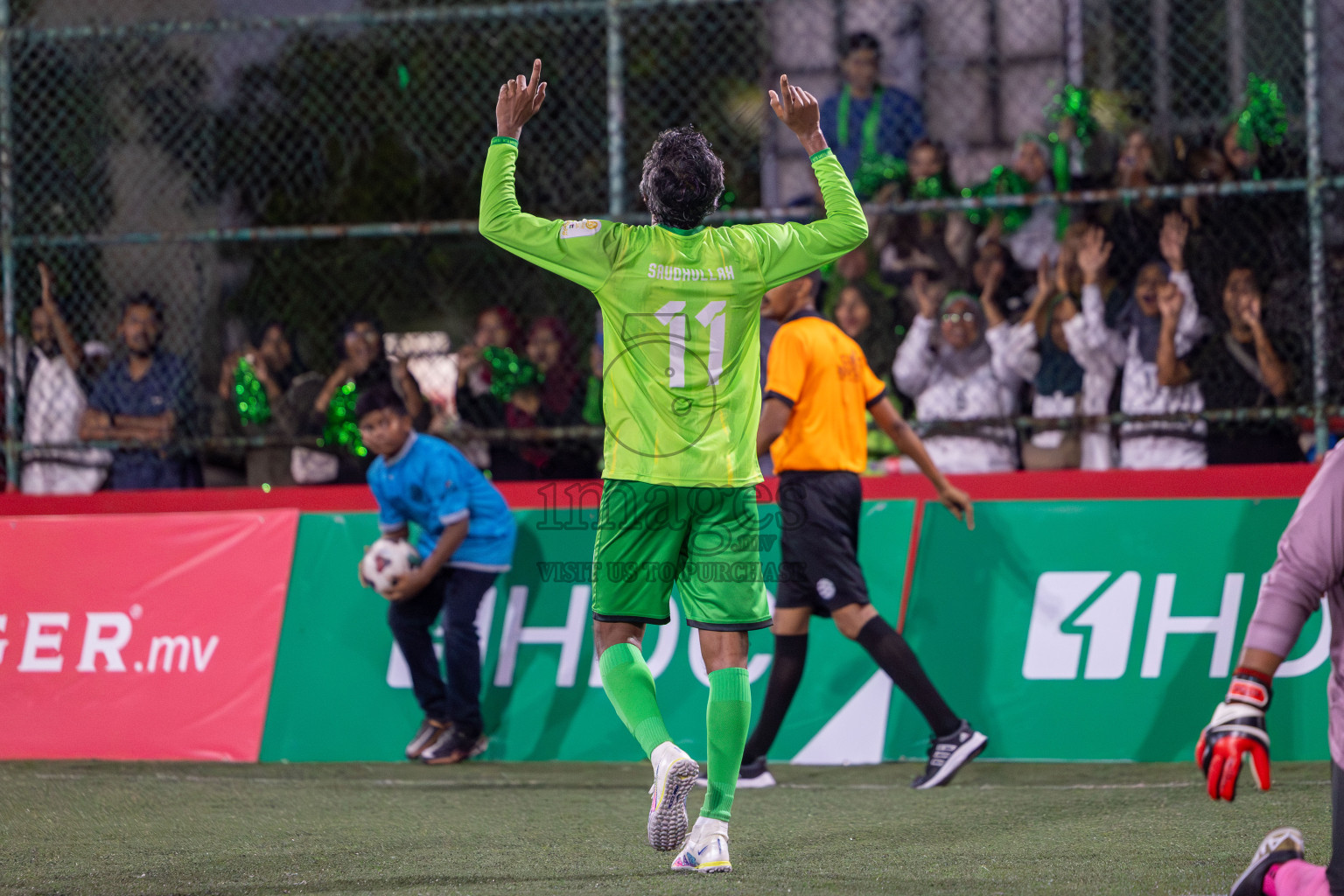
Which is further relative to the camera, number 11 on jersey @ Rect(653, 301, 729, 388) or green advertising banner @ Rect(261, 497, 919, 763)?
green advertising banner @ Rect(261, 497, 919, 763)

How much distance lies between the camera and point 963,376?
26.9 feet

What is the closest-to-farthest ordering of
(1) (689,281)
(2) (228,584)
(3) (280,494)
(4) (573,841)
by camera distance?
(1) (689,281), (4) (573,841), (2) (228,584), (3) (280,494)

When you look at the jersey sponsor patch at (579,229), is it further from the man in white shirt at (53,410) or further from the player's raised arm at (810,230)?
the man in white shirt at (53,410)

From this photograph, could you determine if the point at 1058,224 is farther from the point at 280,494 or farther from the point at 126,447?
the point at 126,447

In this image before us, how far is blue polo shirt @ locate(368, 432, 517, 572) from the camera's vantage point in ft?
23.5

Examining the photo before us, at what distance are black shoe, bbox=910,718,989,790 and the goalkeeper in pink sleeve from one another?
8.78ft

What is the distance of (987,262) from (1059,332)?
600 millimetres

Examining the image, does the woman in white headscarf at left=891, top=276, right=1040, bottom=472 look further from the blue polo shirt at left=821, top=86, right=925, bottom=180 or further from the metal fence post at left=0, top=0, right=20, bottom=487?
the metal fence post at left=0, top=0, right=20, bottom=487

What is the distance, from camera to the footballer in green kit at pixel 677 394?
438cm

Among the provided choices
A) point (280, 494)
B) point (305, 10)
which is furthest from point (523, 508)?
point (305, 10)


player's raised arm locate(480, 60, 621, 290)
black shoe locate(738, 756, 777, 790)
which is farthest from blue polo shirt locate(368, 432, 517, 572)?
player's raised arm locate(480, 60, 621, 290)

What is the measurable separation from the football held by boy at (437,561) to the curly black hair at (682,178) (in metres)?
3.07

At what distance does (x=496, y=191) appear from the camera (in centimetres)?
442

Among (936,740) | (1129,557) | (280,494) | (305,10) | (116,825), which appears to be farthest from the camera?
(305,10)
